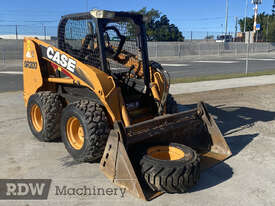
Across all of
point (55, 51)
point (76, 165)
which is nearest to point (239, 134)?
point (76, 165)

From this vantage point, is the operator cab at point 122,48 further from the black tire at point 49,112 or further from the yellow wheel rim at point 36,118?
the yellow wheel rim at point 36,118

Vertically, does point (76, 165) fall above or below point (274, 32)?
below

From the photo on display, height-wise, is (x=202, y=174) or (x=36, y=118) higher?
(x=36, y=118)

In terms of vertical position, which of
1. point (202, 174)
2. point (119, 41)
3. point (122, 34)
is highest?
point (122, 34)

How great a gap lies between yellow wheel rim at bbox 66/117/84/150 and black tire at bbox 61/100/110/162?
25cm

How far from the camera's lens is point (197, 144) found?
4988 millimetres

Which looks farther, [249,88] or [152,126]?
[249,88]

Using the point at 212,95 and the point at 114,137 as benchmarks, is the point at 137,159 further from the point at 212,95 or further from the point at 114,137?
the point at 212,95

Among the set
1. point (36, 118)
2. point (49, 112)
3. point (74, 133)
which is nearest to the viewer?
point (74, 133)

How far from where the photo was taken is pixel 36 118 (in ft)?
19.0

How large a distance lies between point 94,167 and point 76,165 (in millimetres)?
308

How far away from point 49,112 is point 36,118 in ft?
2.33

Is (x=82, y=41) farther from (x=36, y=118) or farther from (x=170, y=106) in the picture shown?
(x=170, y=106)

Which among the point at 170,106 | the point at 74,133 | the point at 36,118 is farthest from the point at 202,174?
the point at 36,118
